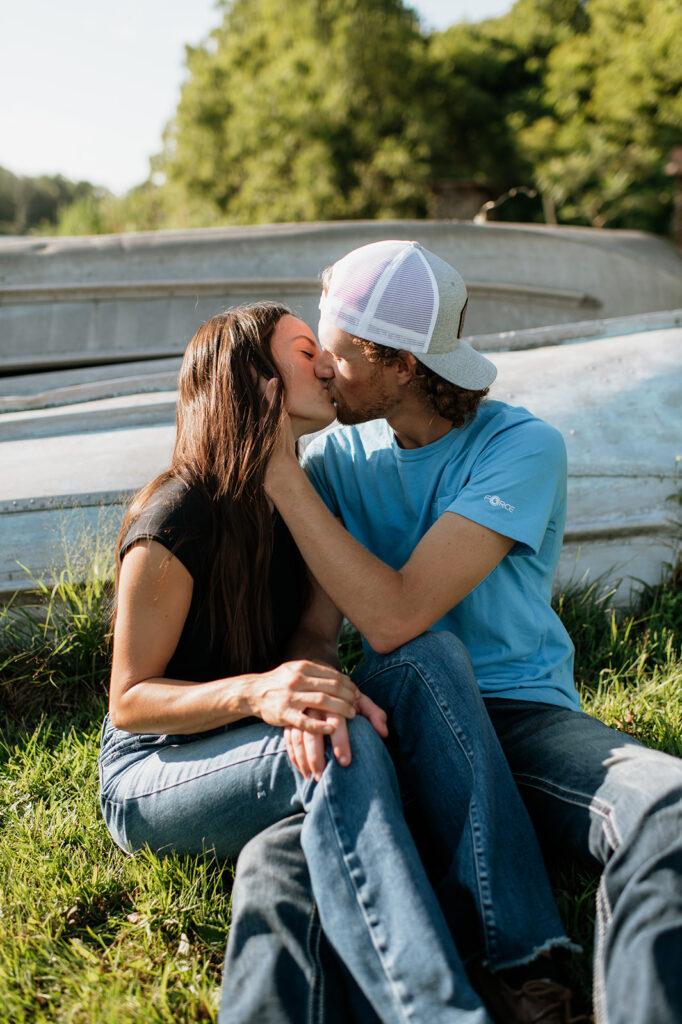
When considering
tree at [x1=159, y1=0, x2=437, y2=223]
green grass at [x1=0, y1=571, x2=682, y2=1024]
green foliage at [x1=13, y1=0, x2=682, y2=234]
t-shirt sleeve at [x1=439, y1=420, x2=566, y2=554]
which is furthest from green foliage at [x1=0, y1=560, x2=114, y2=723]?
tree at [x1=159, y1=0, x2=437, y2=223]

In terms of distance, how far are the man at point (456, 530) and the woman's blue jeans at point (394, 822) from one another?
10 cm

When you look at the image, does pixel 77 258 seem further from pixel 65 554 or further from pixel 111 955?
pixel 111 955

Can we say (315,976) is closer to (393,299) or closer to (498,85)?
(393,299)

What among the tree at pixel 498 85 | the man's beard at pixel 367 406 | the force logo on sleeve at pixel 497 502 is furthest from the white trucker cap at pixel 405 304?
the tree at pixel 498 85

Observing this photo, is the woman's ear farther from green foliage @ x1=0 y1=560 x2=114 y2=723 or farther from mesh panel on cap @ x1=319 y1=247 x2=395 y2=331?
green foliage @ x1=0 y1=560 x2=114 y2=723

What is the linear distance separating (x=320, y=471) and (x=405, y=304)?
579mm

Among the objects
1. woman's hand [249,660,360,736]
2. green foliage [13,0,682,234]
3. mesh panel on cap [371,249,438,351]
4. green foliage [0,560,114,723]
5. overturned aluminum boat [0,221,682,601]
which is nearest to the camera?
woman's hand [249,660,360,736]

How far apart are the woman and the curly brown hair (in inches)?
6.5

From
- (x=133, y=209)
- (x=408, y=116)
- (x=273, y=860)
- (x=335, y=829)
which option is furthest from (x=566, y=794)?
(x=133, y=209)

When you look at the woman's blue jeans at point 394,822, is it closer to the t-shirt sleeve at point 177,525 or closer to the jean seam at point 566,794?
the jean seam at point 566,794

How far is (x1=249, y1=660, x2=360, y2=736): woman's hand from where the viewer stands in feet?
5.75

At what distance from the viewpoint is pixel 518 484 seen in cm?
205

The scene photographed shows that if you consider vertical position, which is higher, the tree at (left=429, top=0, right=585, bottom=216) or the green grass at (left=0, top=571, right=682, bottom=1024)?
the tree at (left=429, top=0, right=585, bottom=216)

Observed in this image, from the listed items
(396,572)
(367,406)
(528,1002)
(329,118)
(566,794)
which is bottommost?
(528,1002)
